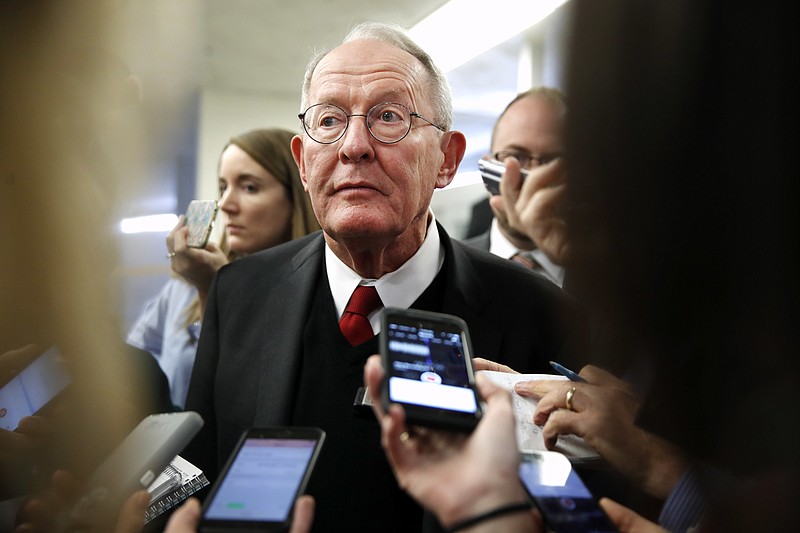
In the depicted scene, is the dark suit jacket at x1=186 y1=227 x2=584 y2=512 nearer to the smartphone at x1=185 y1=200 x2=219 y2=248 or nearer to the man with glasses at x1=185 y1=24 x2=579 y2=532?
the man with glasses at x1=185 y1=24 x2=579 y2=532

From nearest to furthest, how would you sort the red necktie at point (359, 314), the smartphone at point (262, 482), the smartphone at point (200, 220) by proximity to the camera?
the smartphone at point (262, 482) → the red necktie at point (359, 314) → the smartphone at point (200, 220)

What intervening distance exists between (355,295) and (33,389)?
0.69 meters

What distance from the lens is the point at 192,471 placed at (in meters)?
0.92

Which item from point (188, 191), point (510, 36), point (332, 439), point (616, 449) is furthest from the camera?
point (510, 36)

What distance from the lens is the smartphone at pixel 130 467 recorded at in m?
0.72

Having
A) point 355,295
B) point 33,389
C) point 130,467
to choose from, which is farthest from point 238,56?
point 130,467

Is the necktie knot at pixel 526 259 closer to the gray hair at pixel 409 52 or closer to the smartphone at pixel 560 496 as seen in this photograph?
the gray hair at pixel 409 52

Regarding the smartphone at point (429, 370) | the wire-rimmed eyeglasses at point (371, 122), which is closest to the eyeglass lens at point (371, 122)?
the wire-rimmed eyeglasses at point (371, 122)

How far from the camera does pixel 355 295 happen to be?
1354mm

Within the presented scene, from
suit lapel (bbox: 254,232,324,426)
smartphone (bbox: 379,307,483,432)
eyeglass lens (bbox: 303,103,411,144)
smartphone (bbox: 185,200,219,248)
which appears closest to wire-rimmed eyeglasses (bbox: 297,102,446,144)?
eyeglass lens (bbox: 303,103,411,144)

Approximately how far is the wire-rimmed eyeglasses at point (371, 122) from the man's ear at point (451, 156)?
0.64 ft

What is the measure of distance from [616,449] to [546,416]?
0.12 metres

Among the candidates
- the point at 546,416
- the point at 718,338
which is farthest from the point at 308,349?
the point at 718,338

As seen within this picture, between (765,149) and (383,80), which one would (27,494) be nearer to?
(765,149)
